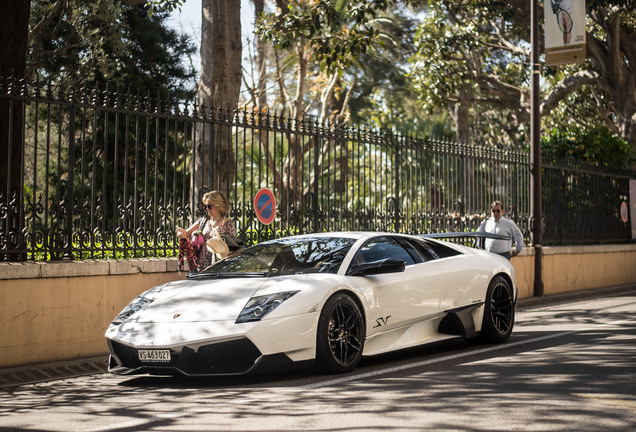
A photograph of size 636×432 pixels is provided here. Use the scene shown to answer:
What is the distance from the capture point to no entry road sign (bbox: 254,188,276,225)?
11.9 metres

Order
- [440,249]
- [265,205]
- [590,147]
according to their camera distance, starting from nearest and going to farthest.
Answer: [440,249] < [265,205] < [590,147]

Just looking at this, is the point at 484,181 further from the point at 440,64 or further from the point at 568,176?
the point at 440,64

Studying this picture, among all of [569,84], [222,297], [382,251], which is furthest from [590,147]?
[222,297]

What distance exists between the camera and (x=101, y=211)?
9.77m

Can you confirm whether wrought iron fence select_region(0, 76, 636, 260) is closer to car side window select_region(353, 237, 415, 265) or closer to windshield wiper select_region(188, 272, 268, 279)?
windshield wiper select_region(188, 272, 268, 279)

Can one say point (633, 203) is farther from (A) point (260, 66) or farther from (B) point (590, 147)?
(A) point (260, 66)

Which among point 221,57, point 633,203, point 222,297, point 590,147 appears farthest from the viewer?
point 633,203

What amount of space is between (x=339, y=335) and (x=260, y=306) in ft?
2.71

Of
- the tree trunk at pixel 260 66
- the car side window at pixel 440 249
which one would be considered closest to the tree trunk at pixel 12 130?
the car side window at pixel 440 249

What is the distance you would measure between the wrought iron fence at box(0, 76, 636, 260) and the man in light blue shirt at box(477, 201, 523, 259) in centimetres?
135

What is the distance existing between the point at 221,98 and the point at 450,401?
7.66 metres

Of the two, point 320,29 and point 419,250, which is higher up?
point 320,29

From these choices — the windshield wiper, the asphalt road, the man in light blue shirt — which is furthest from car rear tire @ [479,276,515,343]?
the man in light blue shirt

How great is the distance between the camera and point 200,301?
7.26 meters
